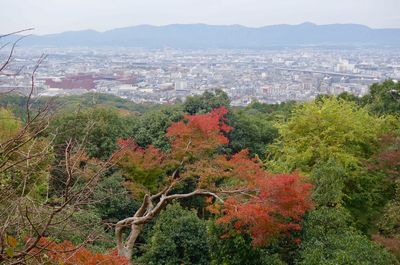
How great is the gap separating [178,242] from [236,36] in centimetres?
15841

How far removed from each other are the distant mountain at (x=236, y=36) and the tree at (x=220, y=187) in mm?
132984

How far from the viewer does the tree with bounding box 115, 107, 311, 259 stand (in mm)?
7102

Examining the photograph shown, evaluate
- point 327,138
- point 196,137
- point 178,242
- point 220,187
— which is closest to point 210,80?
point 196,137

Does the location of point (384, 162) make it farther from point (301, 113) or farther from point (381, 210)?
point (301, 113)

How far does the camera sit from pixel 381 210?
942 centimetres

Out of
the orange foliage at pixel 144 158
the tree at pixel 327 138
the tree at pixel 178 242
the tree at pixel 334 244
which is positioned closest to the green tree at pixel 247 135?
the tree at pixel 327 138

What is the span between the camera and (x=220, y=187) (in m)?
9.55

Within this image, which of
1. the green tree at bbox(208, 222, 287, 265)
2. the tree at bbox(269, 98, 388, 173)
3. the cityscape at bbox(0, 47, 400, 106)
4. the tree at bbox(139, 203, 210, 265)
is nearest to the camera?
the green tree at bbox(208, 222, 287, 265)

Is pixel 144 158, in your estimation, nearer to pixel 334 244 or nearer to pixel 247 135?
pixel 247 135

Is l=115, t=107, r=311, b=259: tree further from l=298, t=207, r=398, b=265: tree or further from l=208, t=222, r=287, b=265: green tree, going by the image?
l=298, t=207, r=398, b=265: tree

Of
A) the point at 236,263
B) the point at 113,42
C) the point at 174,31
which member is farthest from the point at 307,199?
the point at 174,31

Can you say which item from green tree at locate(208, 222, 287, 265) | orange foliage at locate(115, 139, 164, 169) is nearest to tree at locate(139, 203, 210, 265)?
green tree at locate(208, 222, 287, 265)

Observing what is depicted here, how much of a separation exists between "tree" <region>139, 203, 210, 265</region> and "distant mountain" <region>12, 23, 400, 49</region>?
13679 cm

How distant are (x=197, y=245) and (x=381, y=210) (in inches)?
169
